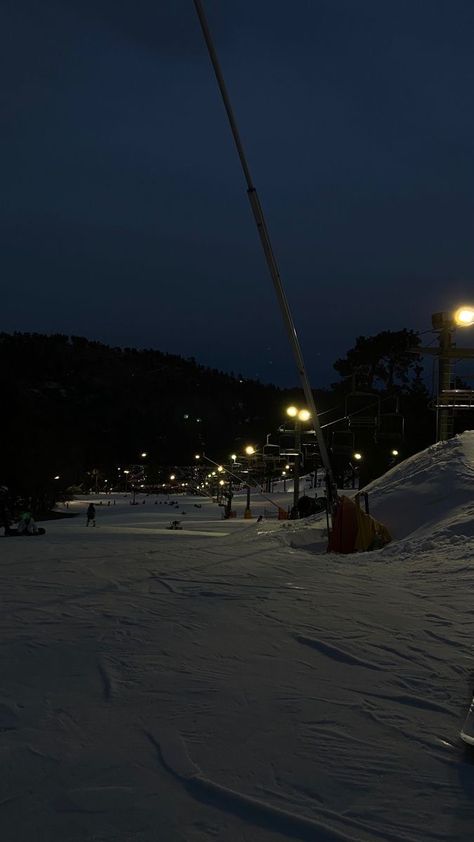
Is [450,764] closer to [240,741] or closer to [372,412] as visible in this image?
[240,741]

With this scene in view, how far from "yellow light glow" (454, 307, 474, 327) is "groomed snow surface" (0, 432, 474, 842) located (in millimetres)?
10767

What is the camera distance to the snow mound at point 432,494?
46.1 ft

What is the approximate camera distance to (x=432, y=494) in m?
15.9

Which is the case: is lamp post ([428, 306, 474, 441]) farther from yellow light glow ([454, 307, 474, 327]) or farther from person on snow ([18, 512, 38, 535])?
person on snow ([18, 512, 38, 535])

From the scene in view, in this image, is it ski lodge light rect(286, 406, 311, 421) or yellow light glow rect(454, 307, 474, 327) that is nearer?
yellow light glow rect(454, 307, 474, 327)

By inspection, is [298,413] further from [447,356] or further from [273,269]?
[273,269]

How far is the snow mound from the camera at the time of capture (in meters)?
14.1

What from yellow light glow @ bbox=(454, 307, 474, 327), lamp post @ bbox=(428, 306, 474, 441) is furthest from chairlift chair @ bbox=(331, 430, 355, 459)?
yellow light glow @ bbox=(454, 307, 474, 327)

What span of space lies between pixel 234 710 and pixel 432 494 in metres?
12.9

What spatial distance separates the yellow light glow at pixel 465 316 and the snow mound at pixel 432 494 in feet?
10.9

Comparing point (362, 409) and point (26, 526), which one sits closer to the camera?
point (362, 409)

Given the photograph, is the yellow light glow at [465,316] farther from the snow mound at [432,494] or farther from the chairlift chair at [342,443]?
the chairlift chair at [342,443]

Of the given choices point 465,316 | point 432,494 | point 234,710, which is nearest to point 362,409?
point 465,316

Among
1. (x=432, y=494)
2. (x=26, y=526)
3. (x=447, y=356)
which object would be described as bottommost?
(x=26, y=526)
